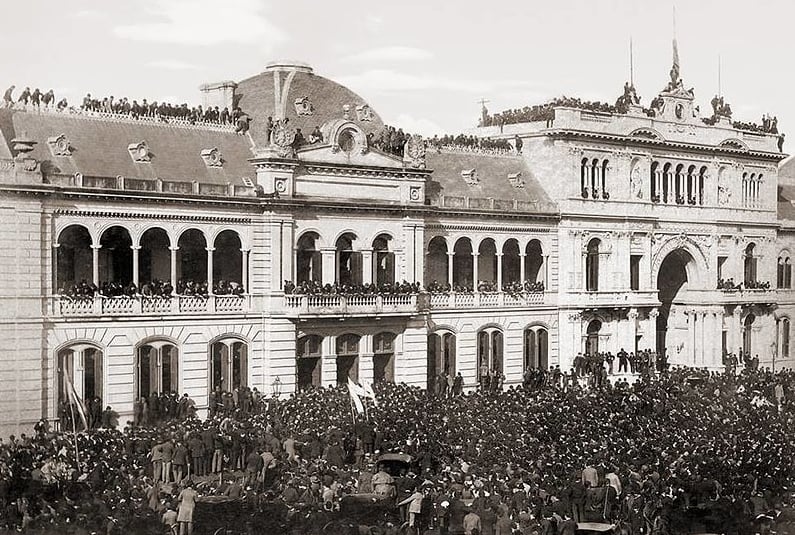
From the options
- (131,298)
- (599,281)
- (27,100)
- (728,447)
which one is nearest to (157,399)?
(131,298)

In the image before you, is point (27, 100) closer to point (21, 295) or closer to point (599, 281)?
point (21, 295)

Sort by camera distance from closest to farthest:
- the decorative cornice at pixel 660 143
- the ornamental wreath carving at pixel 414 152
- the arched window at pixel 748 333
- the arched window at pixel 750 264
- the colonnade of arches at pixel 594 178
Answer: the ornamental wreath carving at pixel 414 152 → the decorative cornice at pixel 660 143 → the colonnade of arches at pixel 594 178 → the arched window at pixel 748 333 → the arched window at pixel 750 264

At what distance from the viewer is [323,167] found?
48.8 m

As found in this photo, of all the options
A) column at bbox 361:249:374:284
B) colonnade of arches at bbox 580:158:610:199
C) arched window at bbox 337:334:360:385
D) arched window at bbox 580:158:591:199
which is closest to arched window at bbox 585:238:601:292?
colonnade of arches at bbox 580:158:610:199

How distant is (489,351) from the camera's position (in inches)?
2196

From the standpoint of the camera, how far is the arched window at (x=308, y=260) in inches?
1932

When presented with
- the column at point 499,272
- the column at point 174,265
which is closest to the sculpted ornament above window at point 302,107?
the column at point 174,265

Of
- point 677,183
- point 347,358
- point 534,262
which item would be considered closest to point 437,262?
point 534,262

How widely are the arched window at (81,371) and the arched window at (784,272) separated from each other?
4316 cm

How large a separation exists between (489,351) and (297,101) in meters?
14.5

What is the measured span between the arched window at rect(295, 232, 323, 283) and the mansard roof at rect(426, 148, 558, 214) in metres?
7.23

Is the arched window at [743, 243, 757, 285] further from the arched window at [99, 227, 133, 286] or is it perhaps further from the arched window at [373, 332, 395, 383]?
the arched window at [99, 227, 133, 286]

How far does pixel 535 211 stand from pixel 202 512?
108 feet

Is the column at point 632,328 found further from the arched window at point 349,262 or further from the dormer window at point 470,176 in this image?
the arched window at point 349,262
